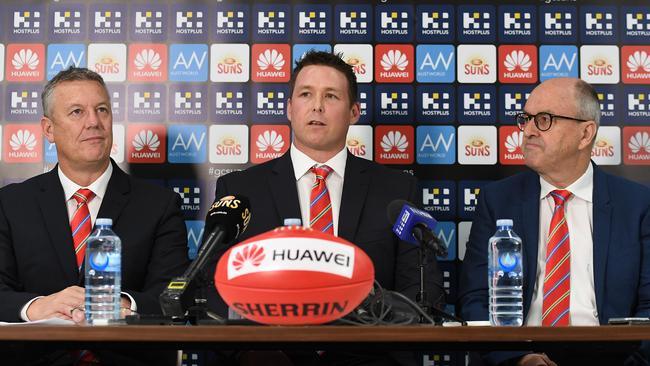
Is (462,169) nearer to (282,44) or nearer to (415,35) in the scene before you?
(415,35)

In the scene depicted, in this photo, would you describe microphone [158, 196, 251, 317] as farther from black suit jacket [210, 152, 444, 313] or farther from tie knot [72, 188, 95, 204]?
tie knot [72, 188, 95, 204]

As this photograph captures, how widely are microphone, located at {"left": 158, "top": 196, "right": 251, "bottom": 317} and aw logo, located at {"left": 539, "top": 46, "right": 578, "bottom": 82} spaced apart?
244 cm

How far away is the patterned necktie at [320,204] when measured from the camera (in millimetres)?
4172

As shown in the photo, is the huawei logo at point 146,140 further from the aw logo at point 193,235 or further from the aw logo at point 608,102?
the aw logo at point 608,102

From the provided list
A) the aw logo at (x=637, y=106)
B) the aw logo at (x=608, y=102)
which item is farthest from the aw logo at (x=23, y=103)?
the aw logo at (x=637, y=106)

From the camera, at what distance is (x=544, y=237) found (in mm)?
4062

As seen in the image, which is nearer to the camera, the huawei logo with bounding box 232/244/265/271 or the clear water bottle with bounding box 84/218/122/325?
the huawei logo with bounding box 232/244/265/271

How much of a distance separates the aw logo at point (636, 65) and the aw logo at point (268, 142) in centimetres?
180

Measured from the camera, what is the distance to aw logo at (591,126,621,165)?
15.4 ft

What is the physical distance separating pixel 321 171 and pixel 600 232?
4.27ft

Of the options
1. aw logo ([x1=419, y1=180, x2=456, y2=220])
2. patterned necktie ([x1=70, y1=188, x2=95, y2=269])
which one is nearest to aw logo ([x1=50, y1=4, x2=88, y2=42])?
patterned necktie ([x1=70, y1=188, x2=95, y2=269])

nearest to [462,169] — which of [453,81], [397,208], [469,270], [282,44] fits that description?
[453,81]

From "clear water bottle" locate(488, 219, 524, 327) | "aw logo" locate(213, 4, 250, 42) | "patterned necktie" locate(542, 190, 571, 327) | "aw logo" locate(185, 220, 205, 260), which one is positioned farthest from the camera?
"aw logo" locate(213, 4, 250, 42)

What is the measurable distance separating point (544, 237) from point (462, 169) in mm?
747
